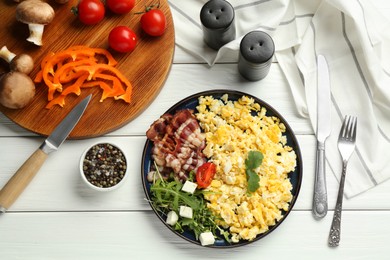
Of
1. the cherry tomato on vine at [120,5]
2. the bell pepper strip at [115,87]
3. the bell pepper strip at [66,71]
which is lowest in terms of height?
the bell pepper strip at [115,87]

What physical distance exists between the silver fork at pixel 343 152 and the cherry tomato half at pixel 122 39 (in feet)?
3.17

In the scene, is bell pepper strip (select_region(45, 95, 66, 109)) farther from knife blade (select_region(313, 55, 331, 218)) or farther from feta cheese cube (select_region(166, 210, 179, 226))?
knife blade (select_region(313, 55, 331, 218))

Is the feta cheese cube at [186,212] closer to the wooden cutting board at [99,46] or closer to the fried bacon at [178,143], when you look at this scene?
the fried bacon at [178,143]

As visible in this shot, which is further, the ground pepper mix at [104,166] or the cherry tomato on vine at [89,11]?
the cherry tomato on vine at [89,11]

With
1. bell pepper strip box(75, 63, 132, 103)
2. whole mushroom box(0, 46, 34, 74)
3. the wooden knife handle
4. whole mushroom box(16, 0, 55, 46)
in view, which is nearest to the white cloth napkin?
bell pepper strip box(75, 63, 132, 103)

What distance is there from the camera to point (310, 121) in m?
2.40

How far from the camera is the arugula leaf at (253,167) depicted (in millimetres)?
2184

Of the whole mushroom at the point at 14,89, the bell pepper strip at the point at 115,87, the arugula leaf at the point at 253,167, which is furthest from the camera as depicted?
the bell pepper strip at the point at 115,87

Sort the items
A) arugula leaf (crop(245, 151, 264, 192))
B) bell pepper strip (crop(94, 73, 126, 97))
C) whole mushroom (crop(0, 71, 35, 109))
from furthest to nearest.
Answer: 1. bell pepper strip (crop(94, 73, 126, 97))
2. whole mushroom (crop(0, 71, 35, 109))
3. arugula leaf (crop(245, 151, 264, 192))

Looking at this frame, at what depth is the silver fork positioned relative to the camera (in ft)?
7.49

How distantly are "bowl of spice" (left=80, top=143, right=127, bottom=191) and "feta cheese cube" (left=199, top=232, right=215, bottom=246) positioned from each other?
1.29 ft

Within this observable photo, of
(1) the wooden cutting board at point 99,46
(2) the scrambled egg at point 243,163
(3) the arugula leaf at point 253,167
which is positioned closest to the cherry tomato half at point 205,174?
(2) the scrambled egg at point 243,163

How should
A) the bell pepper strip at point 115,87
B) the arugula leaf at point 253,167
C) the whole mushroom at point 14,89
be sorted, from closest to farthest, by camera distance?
the arugula leaf at point 253,167, the whole mushroom at point 14,89, the bell pepper strip at point 115,87

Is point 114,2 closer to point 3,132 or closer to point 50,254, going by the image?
point 3,132
